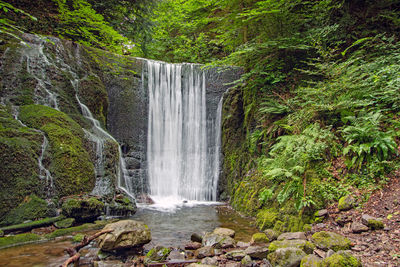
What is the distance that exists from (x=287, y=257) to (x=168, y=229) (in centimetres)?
332

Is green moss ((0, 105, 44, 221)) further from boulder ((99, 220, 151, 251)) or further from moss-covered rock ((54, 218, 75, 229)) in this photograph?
boulder ((99, 220, 151, 251))

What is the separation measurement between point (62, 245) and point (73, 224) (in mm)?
1009

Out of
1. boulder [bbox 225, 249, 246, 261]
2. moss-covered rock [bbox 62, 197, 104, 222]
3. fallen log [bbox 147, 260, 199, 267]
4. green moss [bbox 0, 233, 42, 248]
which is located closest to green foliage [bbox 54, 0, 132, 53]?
moss-covered rock [bbox 62, 197, 104, 222]

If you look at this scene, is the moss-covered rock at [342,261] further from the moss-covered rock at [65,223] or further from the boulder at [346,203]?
the moss-covered rock at [65,223]

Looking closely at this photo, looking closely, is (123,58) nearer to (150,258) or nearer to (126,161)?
(126,161)

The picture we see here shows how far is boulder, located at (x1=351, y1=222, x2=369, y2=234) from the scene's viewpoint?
3662 millimetres

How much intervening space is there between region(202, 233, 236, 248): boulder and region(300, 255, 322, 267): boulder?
1.55 meters

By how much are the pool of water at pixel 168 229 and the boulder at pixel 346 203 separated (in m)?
1.84

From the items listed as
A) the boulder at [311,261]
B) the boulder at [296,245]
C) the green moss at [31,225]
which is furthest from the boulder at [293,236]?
the green moss at [31,225]

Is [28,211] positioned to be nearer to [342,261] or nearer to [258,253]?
[258,253]

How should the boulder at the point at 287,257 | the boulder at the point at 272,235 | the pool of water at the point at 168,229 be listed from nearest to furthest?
the boulder at the point at 287,257 → the pool of water at the point at 168,229 → the boulder at the point at 272,235

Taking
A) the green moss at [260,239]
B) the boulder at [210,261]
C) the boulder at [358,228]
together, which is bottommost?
the boulder at [210,261]

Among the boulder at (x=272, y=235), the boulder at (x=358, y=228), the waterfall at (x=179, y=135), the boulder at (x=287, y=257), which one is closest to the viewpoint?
the boulder at (x=287, y=257)

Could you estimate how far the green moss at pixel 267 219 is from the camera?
17.7 feet
